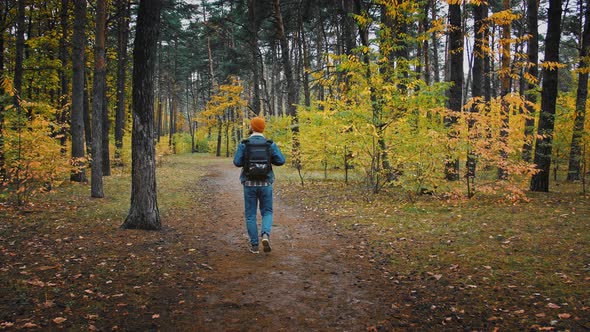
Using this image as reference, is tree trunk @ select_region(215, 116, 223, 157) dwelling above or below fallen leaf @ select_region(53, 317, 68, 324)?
above

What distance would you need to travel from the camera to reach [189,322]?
3777 millimetres

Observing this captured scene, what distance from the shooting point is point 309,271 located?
5387mm

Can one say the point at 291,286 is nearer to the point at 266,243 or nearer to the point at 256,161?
the point at 266,243

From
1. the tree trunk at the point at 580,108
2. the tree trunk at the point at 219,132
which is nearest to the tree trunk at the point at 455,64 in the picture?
the tree trunk at the point at 580,108

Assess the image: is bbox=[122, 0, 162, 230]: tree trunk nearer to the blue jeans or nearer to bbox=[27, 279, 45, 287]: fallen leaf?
the blue jeans

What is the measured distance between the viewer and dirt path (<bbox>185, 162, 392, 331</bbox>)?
3.86 metres

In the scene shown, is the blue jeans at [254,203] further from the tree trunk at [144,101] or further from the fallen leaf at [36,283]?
the fallen leaf at [36,283]

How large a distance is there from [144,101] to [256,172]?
2826 millimetres

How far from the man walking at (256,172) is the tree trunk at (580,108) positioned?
8.52 m

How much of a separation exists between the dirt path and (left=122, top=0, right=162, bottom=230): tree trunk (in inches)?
62.7

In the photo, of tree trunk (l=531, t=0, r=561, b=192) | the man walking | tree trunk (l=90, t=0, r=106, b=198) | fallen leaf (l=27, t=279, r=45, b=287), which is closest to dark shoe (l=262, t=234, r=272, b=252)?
the man walking

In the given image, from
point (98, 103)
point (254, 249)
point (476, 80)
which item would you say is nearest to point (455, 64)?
point (476, 80)

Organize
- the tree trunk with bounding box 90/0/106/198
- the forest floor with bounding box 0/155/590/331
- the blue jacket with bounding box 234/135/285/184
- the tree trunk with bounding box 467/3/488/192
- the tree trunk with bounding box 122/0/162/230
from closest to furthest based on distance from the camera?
the forest floor with bounding box 0/155/590/331
the blue jacket with bounding box 234/135/285/184
the tree trunk with bounding box 122/0/162/230
the tree trunk with bounding box 467/3/488/192
the tree trunk with bounding box 90/0/106/198

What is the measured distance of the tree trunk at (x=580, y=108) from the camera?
10154mm
